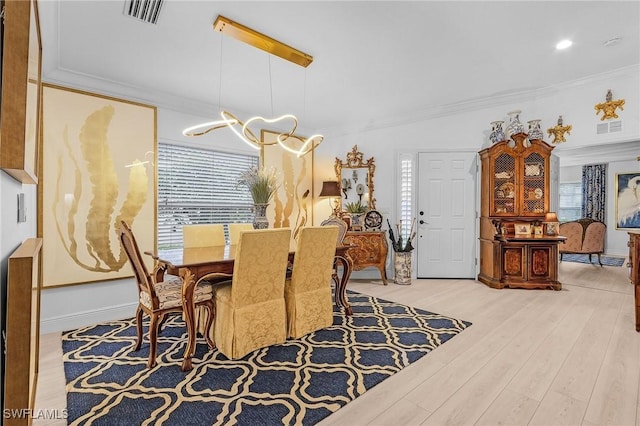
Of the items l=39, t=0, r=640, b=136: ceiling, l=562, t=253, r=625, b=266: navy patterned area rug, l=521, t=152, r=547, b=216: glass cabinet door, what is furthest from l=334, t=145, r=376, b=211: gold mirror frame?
l=562, t=253, r=625, b=266: navy patterned area rug

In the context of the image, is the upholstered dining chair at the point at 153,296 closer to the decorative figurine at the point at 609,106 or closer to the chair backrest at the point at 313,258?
the chair backrest at the point at 313,258

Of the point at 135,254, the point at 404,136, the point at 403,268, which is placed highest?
the point at 404,136

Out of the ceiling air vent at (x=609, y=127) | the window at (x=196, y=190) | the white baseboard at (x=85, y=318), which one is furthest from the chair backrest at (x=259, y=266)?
the ceiling air vent at (x=609, y=127)

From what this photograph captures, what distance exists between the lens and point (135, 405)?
1.91 meters

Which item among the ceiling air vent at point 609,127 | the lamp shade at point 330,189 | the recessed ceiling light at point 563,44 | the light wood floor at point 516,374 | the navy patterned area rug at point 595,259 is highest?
the recessed ceiling light at point 563,44

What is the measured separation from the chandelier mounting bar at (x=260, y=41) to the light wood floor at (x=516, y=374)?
9.47 ft

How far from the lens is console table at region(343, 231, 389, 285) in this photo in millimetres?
4906

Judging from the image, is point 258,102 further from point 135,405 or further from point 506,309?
point 506,309

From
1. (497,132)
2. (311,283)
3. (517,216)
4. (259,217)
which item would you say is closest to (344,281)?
(311,283)

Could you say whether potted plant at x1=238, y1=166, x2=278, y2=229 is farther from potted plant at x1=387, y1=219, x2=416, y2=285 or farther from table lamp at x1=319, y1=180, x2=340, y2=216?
potted plant at x1=387, y1=219, x2=416, y2=285

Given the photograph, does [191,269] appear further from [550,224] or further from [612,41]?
[550,224]

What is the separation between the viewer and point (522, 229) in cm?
454

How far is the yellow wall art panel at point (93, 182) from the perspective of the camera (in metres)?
3.26

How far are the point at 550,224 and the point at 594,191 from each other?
16.2ft
